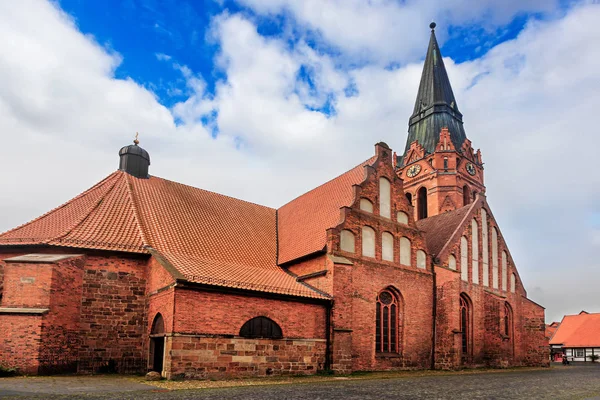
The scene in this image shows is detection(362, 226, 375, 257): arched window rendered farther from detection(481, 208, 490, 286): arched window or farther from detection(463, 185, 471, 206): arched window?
detection(463, 185, 471, 206): arched window

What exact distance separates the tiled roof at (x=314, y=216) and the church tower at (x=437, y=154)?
626 inches

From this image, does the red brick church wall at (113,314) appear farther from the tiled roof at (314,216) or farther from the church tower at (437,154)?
the church tower at (437,154)

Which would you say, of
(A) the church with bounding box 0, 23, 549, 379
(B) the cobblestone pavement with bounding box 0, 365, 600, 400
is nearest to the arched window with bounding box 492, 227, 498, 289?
(A) the church with bounding box 0, 23, 549, 379

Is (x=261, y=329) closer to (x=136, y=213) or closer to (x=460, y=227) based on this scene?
(x=136, y=213)

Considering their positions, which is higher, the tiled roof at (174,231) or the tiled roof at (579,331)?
the tiled roof at (174,231)

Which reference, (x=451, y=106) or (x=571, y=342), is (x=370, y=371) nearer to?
(x=451, y=106)

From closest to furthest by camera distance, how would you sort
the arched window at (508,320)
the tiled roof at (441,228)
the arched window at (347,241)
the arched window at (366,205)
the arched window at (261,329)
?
the arched window at (261,329)
the arched window at (347,241)
the arched window at (366,205)
the tiled roof at (441,228)
the arched window at (508,320)

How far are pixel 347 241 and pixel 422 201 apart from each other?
2195 centimetres

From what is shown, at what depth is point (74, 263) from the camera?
57.8 ft

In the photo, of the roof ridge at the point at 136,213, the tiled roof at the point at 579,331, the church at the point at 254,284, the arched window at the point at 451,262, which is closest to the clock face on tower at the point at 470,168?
the church at the point at 254,284

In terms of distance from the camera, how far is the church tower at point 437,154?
40.2 metres

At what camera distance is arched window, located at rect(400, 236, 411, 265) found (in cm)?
2380

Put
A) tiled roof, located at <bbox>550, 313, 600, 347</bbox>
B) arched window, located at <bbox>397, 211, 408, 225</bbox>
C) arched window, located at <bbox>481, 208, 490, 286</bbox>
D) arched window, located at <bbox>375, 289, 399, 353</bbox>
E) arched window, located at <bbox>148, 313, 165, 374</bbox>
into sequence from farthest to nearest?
1. tiled roof, located at <bbox>550, 313, 600, 347</bbox>
2. arched window, located at <bbox>481, 208, 490, 286</bbox>
3. arched window, located at <bbox>397, 211, 408, 225</bbox>
4. arched window, located at <bbox>375, 289, 399, 353</bbox>
5. arched window, located at <bbox>148, 313, 165, 374</bbox>

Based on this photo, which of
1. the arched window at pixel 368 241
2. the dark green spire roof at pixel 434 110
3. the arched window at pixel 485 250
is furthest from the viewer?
the dark green spire roof at pixel 434 110
